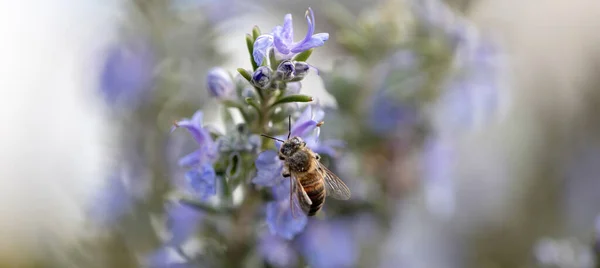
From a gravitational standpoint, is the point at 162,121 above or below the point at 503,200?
above

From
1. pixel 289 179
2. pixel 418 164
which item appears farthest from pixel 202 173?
pixel 418 164

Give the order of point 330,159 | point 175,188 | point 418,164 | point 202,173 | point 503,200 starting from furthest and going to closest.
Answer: point 503,200 → point 418,164 → point 175,188 → point 330,159 → point 202,173

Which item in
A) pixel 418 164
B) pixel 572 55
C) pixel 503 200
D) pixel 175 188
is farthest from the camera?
pixel 572 55

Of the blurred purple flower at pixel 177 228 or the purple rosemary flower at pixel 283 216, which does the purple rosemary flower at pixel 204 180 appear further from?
the blurred purple flower at pixel 177 228

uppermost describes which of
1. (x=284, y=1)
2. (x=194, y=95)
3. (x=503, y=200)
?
(x=284, y=1)

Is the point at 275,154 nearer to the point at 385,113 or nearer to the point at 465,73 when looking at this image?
the point at 385,113

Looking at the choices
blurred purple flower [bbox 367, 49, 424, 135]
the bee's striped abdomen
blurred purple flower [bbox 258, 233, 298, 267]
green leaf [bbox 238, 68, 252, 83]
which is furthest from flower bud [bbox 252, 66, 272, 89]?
blurred purple flower [bbox 367, 49, 424, 135]

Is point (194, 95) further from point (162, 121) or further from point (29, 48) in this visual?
point (29, 48)
